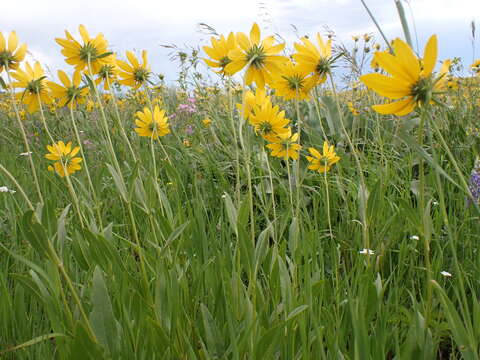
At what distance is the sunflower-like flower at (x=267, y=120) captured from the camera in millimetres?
1191

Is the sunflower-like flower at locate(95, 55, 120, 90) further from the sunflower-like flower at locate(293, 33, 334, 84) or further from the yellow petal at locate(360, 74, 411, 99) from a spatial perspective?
the yellow petal at locate(360, 74, 411, 99)

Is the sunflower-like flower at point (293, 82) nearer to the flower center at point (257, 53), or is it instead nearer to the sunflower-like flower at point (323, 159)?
the flower center at point (257, 53)

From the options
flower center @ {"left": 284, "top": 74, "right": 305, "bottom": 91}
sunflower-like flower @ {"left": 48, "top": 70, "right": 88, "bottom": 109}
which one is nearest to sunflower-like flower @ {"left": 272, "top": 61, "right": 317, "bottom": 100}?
flower center @ {"left": 284, "top": 74, "right": 305, "bottom": 91}

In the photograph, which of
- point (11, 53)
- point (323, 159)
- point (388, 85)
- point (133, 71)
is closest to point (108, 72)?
point (133, 71)

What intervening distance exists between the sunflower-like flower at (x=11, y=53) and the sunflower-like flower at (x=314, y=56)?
2.14 ft

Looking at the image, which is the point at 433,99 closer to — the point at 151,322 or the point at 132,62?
the point at 151,322

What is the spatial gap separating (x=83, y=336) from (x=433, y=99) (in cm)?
69

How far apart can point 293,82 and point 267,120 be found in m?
0.13

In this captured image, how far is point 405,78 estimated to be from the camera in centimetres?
63

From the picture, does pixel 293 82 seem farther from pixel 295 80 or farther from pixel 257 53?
pixel 257 53

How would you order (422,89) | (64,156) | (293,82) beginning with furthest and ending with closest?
(64,156) < (293,82) < (422,89)

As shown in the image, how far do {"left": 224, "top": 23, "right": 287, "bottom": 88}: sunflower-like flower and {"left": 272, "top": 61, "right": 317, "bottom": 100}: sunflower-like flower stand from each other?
51mm

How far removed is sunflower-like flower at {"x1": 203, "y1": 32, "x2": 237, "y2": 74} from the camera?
103cm

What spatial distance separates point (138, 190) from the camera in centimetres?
107
